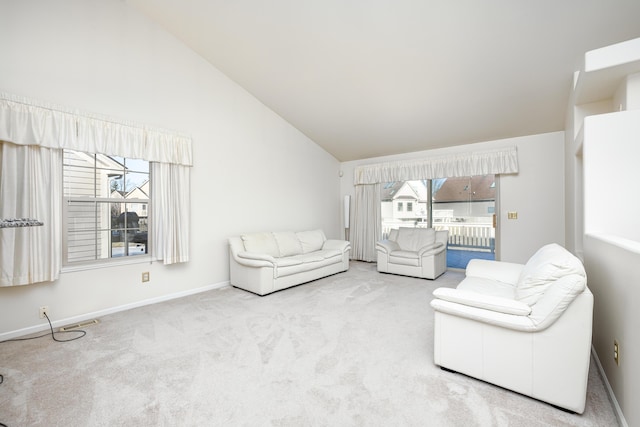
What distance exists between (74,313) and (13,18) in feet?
9.57

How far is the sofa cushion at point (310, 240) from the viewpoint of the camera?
5.14 meters

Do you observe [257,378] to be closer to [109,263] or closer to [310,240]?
[109,263]

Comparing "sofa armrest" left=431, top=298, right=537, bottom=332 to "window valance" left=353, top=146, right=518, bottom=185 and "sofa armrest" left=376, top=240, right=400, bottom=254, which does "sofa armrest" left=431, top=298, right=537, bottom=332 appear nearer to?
"sofa armrest" left=376, top=240, right=400, bottom=254

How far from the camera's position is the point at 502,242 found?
4.83m

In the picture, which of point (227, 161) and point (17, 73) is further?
point (227, 161)

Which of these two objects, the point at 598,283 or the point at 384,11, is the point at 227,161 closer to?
the point at 384,11

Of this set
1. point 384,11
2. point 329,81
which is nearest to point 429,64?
point 384,11

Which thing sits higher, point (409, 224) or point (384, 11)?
point (384, 11)

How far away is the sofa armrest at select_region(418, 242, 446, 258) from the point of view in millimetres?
4750

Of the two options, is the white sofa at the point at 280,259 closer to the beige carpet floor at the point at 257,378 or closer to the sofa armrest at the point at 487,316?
the beige carpet floor at the point at 257,378

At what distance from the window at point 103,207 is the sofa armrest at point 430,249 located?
4.08m

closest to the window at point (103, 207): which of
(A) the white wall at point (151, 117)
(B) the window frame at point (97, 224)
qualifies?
(B) the window frame at point (97, 224)

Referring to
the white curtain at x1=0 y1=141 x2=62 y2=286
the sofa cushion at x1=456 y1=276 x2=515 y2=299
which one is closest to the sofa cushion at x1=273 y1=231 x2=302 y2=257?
the white curtain at x1=0 y1=141 x2=62 y2=286

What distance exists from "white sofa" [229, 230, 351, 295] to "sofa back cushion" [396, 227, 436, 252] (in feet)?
3.51
